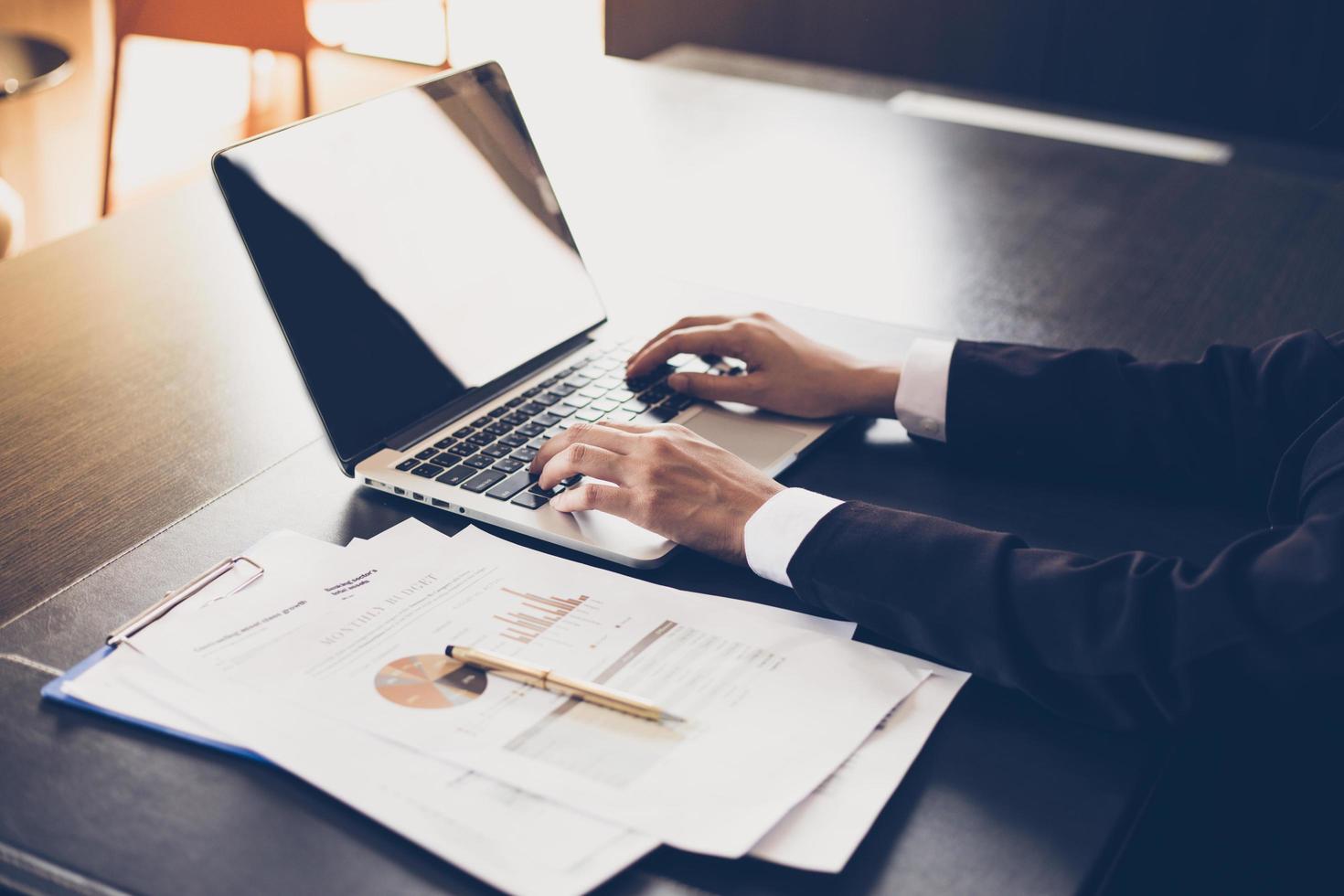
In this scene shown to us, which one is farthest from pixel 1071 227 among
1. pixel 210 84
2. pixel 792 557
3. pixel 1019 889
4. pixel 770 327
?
pixel 210 84

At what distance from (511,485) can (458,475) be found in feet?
0.16

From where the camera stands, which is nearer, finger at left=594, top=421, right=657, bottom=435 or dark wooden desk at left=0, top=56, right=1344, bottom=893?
dark wooden desk at left=0, top=56, right=1344, bottom=893

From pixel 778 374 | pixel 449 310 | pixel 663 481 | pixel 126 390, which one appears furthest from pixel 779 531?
pixel 126 390

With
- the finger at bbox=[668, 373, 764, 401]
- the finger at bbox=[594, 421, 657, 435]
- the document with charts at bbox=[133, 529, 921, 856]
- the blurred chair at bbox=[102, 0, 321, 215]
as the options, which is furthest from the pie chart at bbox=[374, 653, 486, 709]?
Answer: the blurred chair at bbox=[102, 0, 321, 215]

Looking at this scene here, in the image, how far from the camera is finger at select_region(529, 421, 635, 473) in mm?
968

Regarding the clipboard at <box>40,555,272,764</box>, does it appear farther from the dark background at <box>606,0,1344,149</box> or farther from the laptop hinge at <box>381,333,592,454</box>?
the dark background at <box>606,0,1344,149</box>

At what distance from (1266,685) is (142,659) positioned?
2.21ft

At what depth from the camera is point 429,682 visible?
2.48 feet

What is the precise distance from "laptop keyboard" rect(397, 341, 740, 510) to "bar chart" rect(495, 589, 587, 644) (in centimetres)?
12

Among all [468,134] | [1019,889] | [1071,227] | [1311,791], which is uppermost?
[468,134]

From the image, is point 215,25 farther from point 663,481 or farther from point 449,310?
point 663,481

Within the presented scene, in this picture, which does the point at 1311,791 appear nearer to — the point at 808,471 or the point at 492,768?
the point at 808,471

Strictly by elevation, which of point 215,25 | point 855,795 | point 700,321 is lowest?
point 855,795

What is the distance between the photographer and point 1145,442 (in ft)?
3.50
